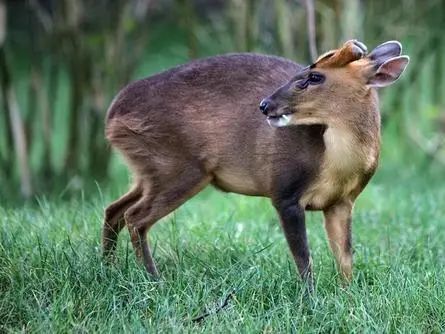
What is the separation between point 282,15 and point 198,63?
3695mm

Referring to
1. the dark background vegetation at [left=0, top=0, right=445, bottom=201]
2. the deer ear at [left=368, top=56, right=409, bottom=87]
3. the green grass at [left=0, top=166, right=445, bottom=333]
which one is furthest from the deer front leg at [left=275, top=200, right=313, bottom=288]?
the dark background vegetation at [left=0, top=0, right=445, bottom=201]

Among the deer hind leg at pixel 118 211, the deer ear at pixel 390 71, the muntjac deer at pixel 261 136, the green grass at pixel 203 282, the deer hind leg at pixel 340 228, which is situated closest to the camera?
the green grass at pixel 203 282

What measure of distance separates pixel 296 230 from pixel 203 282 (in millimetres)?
571

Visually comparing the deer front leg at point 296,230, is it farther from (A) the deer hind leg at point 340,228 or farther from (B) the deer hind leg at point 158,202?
(B) the deer hind leg at point 158,202

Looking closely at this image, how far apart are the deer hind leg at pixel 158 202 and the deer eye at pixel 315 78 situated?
0.79 meters

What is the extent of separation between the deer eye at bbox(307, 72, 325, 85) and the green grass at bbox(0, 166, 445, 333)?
35.6 inches

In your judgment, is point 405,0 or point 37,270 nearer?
point 37,270

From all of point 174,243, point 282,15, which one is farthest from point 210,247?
point 282,15

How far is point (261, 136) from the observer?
18.7 feet

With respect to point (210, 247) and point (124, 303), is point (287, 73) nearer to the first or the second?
point (210, 247)

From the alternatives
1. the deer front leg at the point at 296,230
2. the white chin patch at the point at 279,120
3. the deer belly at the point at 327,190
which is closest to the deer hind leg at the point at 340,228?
the deer belly at the point at 327,190

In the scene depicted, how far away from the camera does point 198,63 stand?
20.0 ft

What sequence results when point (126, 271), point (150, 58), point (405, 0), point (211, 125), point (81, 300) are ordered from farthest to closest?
point (150, 58) → point (405, 0) → point (211, 125) → point (126, 271) → point (81, 300)

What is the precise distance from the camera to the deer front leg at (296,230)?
548cm
